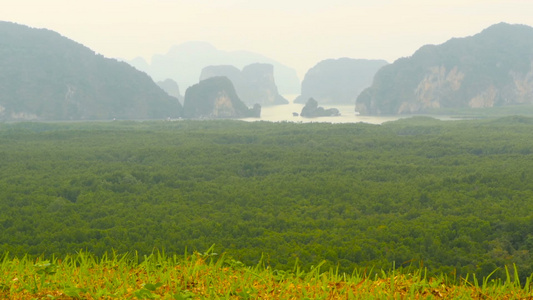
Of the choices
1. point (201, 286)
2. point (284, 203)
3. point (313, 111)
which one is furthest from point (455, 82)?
point (201, 286)

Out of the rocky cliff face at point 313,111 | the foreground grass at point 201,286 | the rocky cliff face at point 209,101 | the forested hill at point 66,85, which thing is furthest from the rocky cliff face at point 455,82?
the foreground grass at point 201,286

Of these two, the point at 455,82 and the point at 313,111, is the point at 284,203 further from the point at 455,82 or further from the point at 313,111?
the point at 455,82

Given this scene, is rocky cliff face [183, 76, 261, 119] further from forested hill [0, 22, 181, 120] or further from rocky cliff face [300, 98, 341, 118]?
rocky cliff face [300, 98, 341, 118]

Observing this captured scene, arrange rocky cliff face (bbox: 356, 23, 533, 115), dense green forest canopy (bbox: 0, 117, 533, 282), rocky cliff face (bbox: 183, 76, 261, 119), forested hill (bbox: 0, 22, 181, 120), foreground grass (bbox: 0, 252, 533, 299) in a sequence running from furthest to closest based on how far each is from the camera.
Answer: rocky cliff face (bbox: 356, 23, 533, 115)
rocky cliff face (bbox: 183, 76, 261, 119)
forested hill (bbox: 0, 22, 181, 120)
dense green forest canopy (bbox: 0, 117, 533, 282)
foreground grass (bbox: 0, 252, 533, 299)

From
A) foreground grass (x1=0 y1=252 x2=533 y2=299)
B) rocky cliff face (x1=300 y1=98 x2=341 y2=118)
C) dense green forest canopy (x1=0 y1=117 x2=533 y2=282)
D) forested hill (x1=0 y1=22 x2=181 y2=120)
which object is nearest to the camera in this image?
foreground grass (x1=0 y1=252 x2=533 y2=299)

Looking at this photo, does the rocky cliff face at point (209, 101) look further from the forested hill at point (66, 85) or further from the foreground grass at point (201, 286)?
the foreground grass at point (201, 286)

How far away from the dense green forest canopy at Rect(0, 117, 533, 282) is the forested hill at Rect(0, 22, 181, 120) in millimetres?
67449

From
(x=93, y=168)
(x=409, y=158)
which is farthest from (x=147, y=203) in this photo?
(x=409, y=158)

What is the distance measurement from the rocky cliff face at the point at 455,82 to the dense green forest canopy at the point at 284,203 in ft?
300

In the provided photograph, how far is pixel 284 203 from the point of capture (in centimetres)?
2759

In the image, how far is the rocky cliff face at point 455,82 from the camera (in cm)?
14475

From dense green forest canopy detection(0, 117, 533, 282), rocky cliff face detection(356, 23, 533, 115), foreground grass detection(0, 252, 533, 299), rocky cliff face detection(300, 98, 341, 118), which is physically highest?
rocky cliff face detection(356, 23, 533, 115)

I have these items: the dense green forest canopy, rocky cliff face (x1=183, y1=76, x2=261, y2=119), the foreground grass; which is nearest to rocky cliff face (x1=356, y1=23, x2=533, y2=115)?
rocky cliff face (x1=183, y1=76, x2=261, y2=119)

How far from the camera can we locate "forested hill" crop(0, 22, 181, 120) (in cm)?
11681
